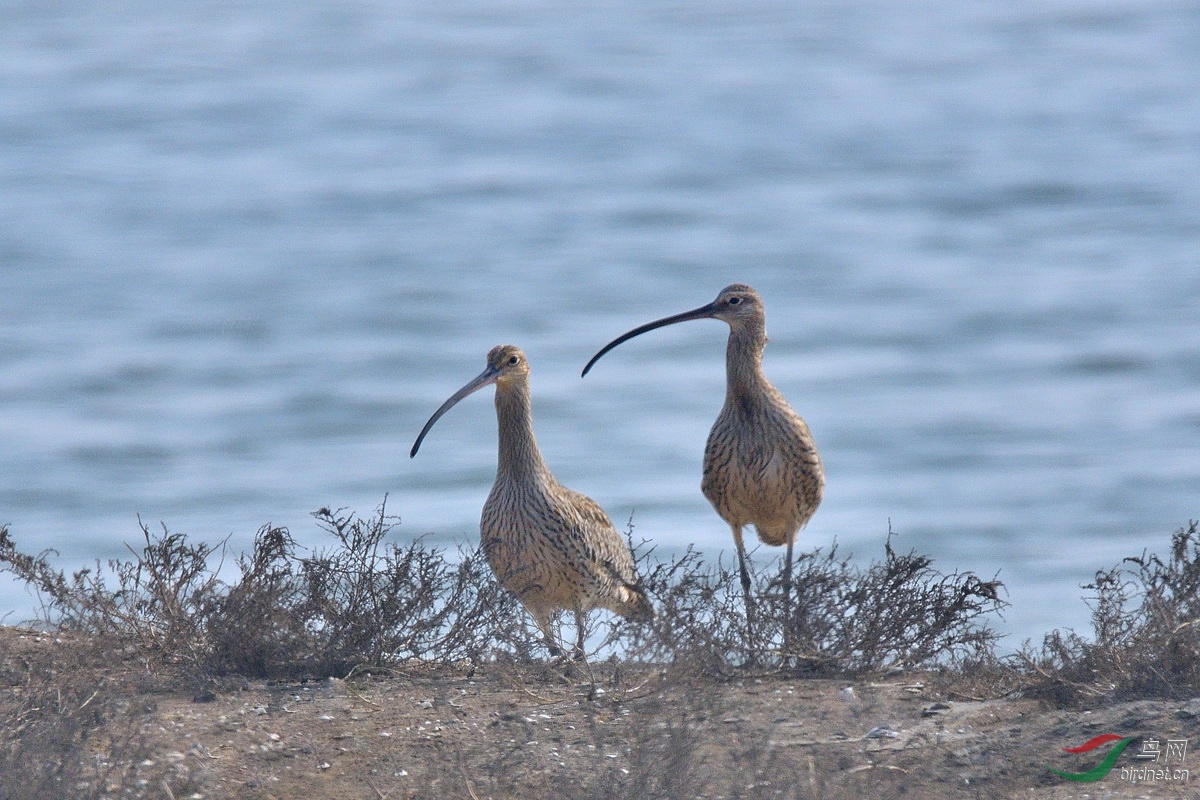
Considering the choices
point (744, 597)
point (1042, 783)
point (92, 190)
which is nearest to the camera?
point (1042, 783)

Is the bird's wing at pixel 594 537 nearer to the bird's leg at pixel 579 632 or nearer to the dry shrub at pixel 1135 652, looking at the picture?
the bird's leg at pixel 579 632

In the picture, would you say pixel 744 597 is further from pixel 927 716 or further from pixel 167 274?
pixel 167 274

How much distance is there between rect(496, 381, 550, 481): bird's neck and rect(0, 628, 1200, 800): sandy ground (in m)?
1.55

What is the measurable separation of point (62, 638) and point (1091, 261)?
2457cm

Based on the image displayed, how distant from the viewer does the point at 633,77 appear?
119 ft

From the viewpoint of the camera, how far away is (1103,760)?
6.13 metres

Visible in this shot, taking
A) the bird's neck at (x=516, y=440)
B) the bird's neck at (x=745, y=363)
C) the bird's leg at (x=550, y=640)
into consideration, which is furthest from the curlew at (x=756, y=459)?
the bird's leg at (x=550, y=640)

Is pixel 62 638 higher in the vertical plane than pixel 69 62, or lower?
lower

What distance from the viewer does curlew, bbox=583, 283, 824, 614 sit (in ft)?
28.9

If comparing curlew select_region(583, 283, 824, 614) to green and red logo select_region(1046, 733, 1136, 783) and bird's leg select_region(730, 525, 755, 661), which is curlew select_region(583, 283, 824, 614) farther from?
green and red logo select_region(1046, 733, 1136, 783)

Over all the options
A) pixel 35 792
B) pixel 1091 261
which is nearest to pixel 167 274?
pixel 1091 261

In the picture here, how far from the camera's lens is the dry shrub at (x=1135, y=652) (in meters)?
6.64

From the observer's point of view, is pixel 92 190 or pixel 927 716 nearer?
pixel 927 716

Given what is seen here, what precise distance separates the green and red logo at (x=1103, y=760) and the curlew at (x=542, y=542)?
7.97 ft
